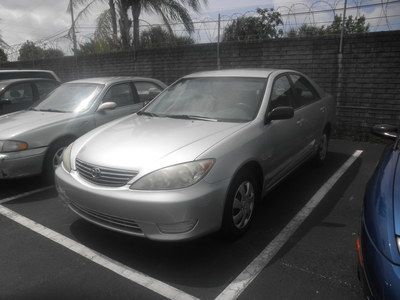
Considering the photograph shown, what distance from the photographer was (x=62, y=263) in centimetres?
321

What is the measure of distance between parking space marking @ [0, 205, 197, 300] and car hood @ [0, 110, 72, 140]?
1.19 meters

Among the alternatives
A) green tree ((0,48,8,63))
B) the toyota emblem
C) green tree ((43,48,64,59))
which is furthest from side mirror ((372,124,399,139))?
green tree ((0,48,8,63))

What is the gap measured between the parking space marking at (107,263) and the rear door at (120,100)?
2056 millimetres

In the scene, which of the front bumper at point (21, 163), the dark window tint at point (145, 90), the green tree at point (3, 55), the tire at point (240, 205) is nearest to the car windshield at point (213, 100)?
the tire at point (240, 205)

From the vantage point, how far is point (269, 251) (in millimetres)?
3363

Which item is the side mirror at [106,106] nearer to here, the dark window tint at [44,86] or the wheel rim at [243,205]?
the dark window tint at [44,86]

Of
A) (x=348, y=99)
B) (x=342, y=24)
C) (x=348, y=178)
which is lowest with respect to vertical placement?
(x=348, y=178)

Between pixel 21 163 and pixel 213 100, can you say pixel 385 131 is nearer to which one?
pixel 213 100

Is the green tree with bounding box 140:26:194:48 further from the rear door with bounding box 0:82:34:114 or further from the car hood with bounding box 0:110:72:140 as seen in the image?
the car hood with bounding box 0:110:72:140

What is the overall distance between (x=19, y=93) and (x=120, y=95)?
232 centimetres

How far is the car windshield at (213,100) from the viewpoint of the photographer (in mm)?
3996

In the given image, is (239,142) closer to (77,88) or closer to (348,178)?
(348,178)

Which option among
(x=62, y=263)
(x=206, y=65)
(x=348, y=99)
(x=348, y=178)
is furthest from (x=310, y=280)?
(x=206, y=65)

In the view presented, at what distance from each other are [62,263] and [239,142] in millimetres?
1823
